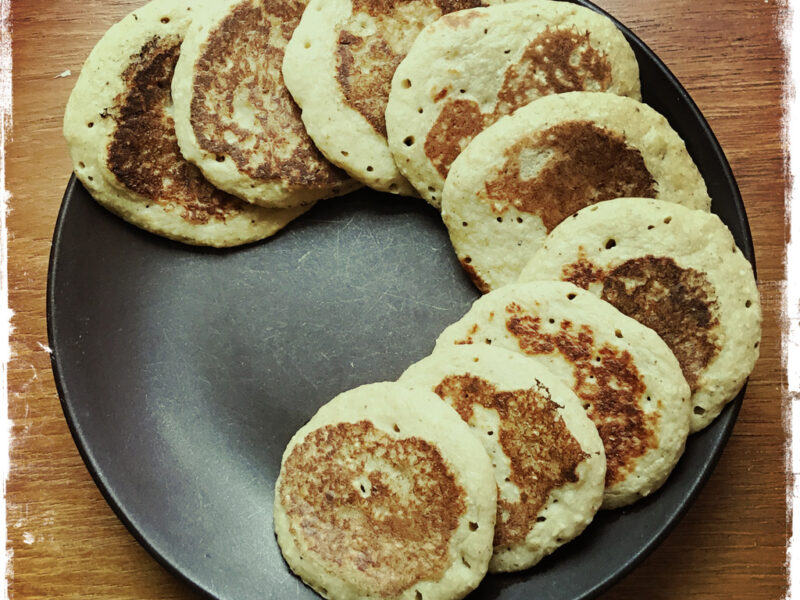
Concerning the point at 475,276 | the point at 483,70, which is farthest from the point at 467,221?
the point at 483,70

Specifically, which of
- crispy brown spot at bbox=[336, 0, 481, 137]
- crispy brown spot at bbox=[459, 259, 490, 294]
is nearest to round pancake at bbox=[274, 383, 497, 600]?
crispy brown spot at bbox=[459, 259, 490, 294]

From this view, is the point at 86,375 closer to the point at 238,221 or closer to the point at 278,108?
the point at 238,221

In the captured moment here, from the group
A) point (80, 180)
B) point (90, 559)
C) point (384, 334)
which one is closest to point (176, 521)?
point (90, 559)

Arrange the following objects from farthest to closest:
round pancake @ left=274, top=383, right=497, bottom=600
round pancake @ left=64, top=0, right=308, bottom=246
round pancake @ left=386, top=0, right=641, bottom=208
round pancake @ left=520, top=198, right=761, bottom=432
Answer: round pancake @ left=64, top=0, right=308, bottom=246 → round pancake @ left=386, top=0, right=641, bottom=208 → round pancake @ left=520, top=198, right=761, bottom=432 → round pancake @ left=274, top=383, right=497, bottom=600

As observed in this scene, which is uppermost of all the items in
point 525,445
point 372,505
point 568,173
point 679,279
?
point 568,173

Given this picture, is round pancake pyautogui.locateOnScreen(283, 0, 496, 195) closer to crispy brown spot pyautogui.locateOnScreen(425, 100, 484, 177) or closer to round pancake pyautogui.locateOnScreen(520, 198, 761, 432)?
crispy brown spot pyautogui.locateOnScreen(425, 100, 484, 177)

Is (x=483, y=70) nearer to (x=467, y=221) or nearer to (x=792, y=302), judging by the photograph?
(x=467, y=221)

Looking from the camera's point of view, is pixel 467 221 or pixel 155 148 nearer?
pixel 467 221
